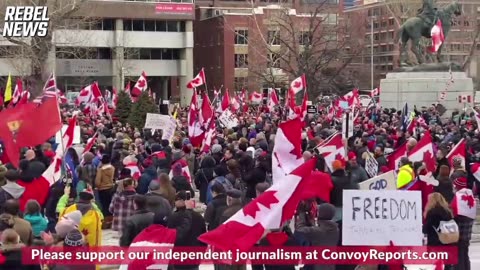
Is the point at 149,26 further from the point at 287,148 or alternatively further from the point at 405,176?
the point at 287,148

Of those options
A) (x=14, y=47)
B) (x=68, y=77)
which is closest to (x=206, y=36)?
(x=68, y=77)

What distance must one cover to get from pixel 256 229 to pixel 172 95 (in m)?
73.2

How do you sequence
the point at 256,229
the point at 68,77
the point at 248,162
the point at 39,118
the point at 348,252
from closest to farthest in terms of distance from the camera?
the point at 256,229
the point at 348,252
the point at 39,118
the point at 248,162
the point at 68,77

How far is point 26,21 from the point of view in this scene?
141 ft

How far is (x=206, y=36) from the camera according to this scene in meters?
79.3

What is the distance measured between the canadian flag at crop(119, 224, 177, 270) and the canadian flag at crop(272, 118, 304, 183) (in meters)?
3.01

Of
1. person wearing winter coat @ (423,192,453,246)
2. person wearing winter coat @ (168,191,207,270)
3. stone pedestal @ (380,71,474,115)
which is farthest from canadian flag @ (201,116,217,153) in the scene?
stone pedestal @ (380,71,474,115)

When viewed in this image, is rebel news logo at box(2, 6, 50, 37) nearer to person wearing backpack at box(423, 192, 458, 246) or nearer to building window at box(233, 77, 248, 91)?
building window at box(233, 77, 248, 91)

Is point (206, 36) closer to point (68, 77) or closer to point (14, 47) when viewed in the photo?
point (68, 77)

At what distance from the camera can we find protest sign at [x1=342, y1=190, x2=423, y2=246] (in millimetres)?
8156

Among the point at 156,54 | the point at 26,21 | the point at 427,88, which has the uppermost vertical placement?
the point at 26,21

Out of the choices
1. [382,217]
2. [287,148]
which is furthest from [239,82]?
[382,217]

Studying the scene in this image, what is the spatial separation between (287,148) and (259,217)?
3.22 meters

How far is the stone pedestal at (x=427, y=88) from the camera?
115 feet
